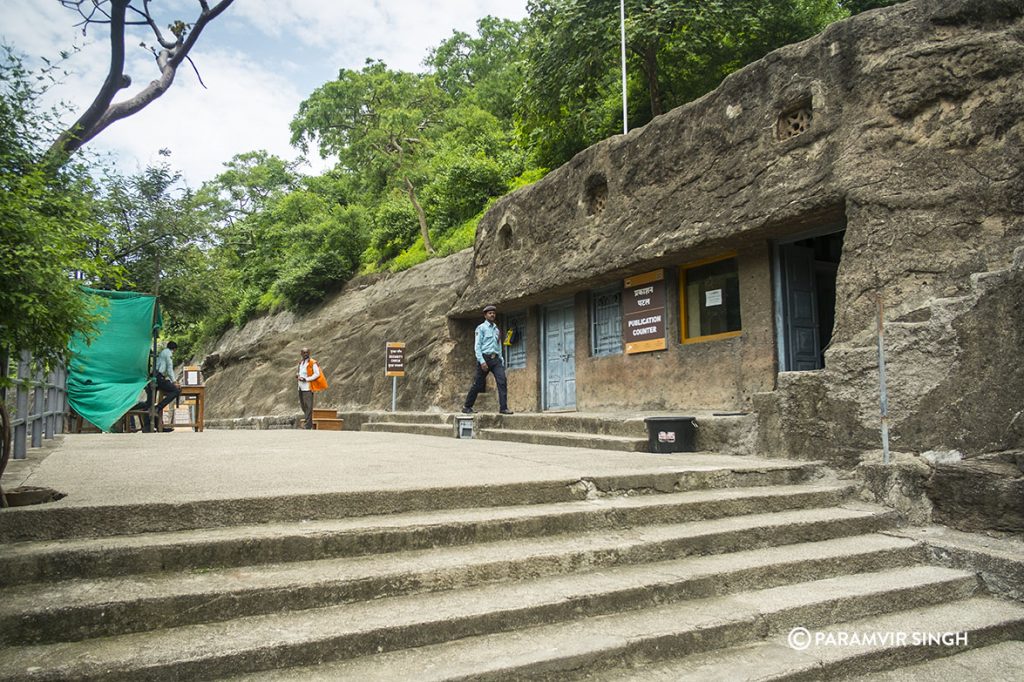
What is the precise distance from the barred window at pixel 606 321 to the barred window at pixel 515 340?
212cm

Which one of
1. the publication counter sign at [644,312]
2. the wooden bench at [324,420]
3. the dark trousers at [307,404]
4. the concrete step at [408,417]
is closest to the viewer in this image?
the publication counter sign at [644,312]

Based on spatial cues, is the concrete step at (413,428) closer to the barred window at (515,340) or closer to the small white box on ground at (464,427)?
the small white box on ground at (464,427)

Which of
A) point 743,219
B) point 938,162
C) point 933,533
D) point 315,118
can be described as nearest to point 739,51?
point 743,219

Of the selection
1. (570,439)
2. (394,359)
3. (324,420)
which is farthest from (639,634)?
(324,420)

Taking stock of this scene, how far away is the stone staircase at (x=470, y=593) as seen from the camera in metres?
2.82

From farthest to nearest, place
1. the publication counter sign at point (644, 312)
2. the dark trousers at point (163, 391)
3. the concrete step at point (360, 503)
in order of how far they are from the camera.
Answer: the dark trousers at point (163, 391), the publication counter sign at point (644, 312), the concrete step at point (360, 503)

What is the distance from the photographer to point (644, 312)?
33.9 feet

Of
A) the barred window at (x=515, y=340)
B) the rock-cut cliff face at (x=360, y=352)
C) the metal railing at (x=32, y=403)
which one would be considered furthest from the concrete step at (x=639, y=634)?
the rock-cut cliff face at (x=360, y=352)

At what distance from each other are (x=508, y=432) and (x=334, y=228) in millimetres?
15739

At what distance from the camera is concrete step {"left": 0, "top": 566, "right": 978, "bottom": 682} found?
2664 millimetres

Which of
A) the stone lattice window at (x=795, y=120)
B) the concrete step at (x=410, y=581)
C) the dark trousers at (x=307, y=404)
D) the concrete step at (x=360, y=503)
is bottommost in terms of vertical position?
the concrete step at (x=410, y=581)

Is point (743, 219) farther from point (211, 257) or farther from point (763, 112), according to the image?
point (211, 257)

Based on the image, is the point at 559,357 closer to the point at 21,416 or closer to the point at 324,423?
the point at 324,423

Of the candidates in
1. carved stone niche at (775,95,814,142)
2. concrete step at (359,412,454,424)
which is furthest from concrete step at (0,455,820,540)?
concrete step at (359,412,454,424)
